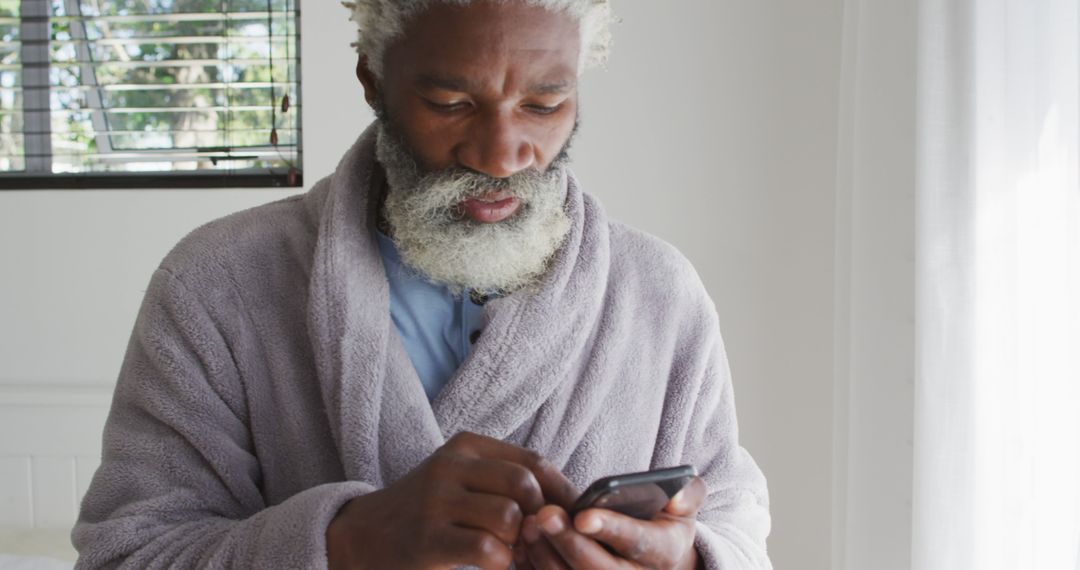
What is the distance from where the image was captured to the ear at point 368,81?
104 cm

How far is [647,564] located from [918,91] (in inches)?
38.6

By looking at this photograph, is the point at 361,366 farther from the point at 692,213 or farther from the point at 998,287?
the point at 692,213

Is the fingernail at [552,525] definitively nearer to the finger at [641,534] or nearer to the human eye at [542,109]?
the finger at [641,534]

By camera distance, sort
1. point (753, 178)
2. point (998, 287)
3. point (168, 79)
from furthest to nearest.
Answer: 1. point (168, 79)
2. point (753, 178)
3. point (998, 287)

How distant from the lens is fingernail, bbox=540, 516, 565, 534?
0.67 meters

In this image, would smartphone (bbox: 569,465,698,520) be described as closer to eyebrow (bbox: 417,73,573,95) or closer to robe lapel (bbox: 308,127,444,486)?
robe lapel (bbox: 308,127,444,486)

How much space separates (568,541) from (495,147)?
39 cm

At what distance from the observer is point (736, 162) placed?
1.91 metres

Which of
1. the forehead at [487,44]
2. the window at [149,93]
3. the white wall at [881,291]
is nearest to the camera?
the forehead at [487,44]

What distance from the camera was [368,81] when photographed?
105cm

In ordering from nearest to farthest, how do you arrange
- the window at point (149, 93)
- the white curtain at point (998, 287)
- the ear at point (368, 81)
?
the ear at point (368, 81) → the white curtain at point (998, 287) → the window at point (149, 93)

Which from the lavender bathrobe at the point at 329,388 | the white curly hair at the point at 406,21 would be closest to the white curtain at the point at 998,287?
the lavender bathrobe at the point at 329,388

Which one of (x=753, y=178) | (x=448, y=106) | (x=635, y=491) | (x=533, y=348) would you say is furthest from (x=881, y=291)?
(x=635, y=491)

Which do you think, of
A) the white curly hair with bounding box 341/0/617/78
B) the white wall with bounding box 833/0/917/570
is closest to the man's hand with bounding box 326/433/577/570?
the white curly hair with bounding box 341/0/617/78
